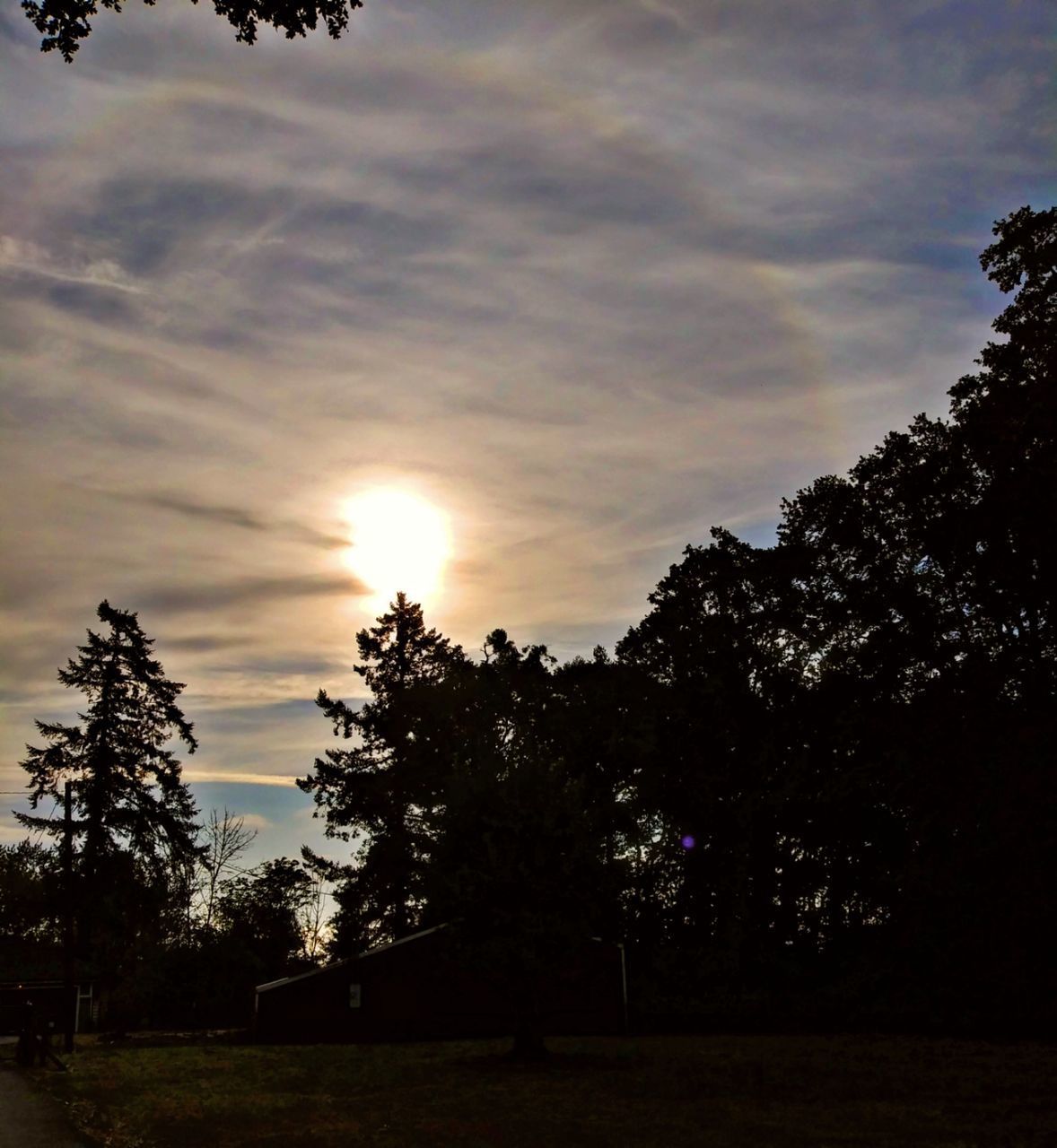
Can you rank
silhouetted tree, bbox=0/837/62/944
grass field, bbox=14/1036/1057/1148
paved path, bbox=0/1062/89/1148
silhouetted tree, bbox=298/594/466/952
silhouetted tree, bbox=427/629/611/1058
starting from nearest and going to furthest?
paved path, bbox=0/1062/89/1148 → grass field, bbox=14/1036/1057/1148 → silhouetted tree, bbox=427/629/611/1058 → silhouetted tree, bbox=298/594/466/952 → silhouetted tree, bbox=0/837/62/944

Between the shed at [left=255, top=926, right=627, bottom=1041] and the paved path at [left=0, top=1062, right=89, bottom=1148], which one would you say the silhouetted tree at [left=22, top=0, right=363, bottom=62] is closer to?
the paved path at [left=0, top=1062, right=89, bottom=1148]

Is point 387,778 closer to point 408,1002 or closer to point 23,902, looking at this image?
point 408,1002

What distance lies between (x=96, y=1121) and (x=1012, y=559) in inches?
1128

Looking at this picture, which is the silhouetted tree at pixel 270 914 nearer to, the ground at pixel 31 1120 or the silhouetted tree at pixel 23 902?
the silhouetted tree at pixel 23 902

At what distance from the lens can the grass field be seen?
54.6ft

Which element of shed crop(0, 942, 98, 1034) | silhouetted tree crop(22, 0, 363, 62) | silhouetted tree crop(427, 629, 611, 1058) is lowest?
shed crop(0, 942, 98, 1034)

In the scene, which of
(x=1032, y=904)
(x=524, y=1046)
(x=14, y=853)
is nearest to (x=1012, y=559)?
(x=1032, y=904)

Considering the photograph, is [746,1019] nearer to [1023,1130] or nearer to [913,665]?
[913,665]

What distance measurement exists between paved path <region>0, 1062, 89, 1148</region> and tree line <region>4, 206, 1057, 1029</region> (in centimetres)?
1091

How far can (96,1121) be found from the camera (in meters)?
18.1

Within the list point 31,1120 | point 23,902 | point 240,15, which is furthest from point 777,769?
point 23,902

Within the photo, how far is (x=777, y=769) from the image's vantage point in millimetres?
48438

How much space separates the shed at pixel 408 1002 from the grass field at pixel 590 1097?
8107 millimetres

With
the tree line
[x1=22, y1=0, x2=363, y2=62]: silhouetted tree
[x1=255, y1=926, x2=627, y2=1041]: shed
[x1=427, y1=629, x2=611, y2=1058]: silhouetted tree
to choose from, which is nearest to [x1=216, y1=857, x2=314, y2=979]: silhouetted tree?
the tree line
